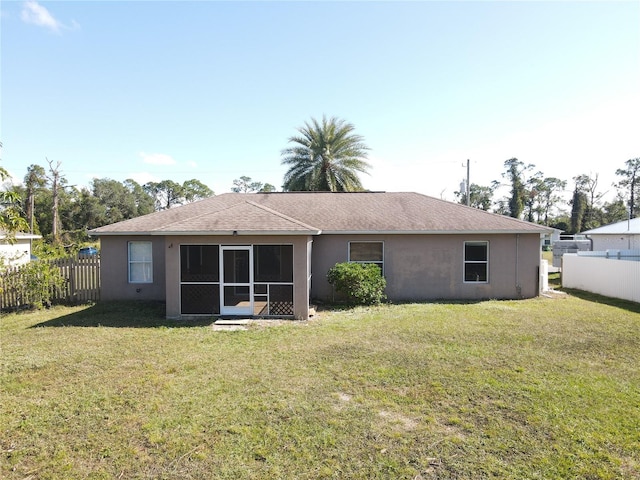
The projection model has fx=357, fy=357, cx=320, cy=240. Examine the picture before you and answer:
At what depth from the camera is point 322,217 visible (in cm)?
1395

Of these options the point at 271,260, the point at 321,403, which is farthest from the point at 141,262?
the point at 321,403

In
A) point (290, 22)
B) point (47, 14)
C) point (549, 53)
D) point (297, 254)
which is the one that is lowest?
point (297, 254)

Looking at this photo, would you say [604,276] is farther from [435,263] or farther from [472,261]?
[435,263]

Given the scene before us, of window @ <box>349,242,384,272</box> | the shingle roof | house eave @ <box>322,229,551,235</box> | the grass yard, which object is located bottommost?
the grass yard

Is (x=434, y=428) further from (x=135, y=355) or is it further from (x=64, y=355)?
(x=64, y=355)

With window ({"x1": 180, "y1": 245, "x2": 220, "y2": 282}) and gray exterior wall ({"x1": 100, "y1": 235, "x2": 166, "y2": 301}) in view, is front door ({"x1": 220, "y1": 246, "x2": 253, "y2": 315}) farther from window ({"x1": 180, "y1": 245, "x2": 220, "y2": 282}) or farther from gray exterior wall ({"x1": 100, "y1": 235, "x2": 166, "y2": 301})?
gray exterior wall ({"x1": 100, "y1": 235, "x2": 166, "y2": 301})

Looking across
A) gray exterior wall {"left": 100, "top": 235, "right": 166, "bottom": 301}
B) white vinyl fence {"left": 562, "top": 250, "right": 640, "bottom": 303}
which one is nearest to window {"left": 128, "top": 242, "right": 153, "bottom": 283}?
gray exterior wall {"left": 100, "top": 235, "right": 166, "bottom": 301}

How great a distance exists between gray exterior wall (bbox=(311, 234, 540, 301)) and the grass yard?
3985 mm

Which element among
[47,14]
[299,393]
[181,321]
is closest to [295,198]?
[181,321]

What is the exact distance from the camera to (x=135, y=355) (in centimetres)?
716

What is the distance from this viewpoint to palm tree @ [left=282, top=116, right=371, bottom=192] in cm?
2975

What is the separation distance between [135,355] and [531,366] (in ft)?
24.8

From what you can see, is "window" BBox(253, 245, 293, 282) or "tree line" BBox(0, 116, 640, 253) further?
"tree line" BBox(0, 116, 640, 253)

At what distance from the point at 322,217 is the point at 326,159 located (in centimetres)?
1691
